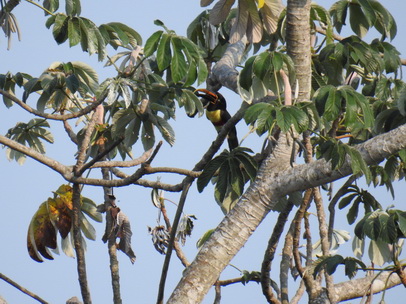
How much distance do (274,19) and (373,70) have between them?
604mm

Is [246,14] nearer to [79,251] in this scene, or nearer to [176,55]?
[176,55]

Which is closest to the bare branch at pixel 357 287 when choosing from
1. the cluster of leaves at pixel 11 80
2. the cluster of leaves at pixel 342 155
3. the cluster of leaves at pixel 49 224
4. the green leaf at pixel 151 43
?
the cluster of leaves at pixel 342 155

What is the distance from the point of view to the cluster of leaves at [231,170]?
361 centimetres

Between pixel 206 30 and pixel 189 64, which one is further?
pixel 206 30

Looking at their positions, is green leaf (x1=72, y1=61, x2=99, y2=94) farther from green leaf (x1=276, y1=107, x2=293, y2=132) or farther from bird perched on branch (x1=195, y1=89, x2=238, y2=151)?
bird perched on branch (x1=195, y1=89, x2=238, y2=151)

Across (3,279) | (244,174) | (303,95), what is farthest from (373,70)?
(3,279)

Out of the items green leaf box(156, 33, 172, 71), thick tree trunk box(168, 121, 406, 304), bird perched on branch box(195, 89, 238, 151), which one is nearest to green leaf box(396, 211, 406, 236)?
thick tree trunk box(168, 121, 406, 304)

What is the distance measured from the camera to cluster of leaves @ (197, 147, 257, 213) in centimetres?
361

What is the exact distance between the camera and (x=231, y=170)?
3.65 meters

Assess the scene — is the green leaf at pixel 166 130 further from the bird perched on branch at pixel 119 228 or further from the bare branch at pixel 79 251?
the bare branch at pixel 79 251

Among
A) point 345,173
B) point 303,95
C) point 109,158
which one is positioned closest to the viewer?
point 345,173

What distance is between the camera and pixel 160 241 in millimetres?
4145

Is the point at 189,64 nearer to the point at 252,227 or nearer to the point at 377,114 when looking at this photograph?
the point at 252,227

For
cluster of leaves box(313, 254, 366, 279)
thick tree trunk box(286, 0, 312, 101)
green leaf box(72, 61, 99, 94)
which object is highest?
green leaf box(72, 61, 99, 94)
